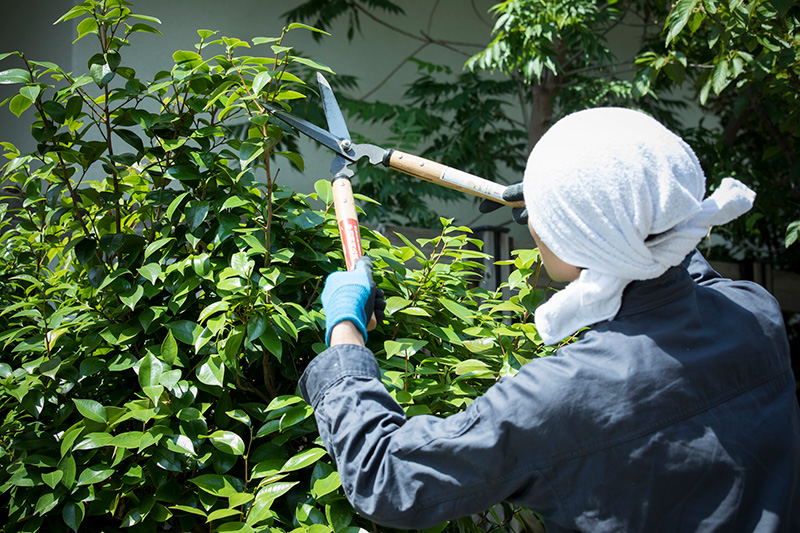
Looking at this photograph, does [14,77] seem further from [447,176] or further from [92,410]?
[447,176]

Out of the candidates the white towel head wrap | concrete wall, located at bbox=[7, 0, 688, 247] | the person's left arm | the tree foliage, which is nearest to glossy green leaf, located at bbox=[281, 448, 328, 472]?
the person's left arm

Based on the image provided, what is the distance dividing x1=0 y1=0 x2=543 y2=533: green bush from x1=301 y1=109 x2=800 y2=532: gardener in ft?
1.14

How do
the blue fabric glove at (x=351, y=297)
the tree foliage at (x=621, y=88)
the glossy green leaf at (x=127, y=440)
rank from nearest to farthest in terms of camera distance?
the blue fabric glove at (x=351, y=297), the glossy green leaf at (x=127, y=440), the tree foliage at (x=621, y=88)

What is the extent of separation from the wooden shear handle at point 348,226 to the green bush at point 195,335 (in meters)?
0.11

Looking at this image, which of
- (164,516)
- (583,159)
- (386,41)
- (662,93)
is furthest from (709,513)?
(662,93)

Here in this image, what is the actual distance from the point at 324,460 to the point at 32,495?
1.90 feet

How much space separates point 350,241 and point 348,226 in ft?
0.11

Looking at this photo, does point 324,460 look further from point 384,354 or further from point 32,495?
point 32,495

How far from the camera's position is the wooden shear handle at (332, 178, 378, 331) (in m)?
1.31

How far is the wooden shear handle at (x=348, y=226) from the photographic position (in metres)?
1.31

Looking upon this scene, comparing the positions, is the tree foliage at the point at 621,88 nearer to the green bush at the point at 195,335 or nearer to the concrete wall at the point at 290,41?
the concrete wall at the point at 290,41

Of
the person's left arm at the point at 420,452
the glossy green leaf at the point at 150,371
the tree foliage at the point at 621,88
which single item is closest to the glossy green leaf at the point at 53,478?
the glossy green leaf at the point at 150,371

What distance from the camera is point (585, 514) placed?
2.90 ft

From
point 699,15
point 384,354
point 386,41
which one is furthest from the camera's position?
point 386,41
